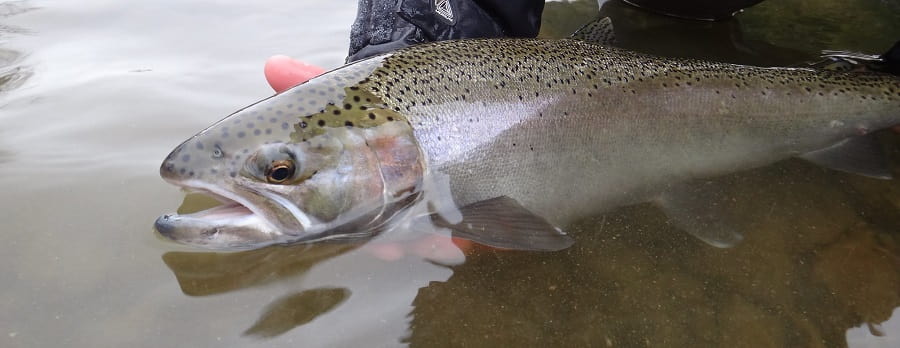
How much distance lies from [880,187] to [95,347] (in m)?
3.16

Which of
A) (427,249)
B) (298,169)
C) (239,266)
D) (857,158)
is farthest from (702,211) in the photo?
(239,266)

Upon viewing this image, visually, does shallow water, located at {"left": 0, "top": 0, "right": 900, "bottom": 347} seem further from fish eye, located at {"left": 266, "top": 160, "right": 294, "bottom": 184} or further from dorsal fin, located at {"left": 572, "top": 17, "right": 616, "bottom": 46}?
dorsal fin, located at {"left": 572, "top": 17, "right": 616, "bottom": 46}

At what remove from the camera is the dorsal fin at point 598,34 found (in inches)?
103

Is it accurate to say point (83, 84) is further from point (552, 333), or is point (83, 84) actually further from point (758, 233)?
point (758, 233)

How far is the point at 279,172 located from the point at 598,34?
1.63 m

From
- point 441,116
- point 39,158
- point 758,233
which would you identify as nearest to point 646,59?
point 758,233

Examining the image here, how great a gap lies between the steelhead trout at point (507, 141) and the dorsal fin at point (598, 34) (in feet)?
0.28

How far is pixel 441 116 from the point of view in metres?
2.10

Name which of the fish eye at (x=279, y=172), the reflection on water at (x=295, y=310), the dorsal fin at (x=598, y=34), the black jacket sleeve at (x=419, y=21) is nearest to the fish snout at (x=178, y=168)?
the fish eye at (x=279, y=172)

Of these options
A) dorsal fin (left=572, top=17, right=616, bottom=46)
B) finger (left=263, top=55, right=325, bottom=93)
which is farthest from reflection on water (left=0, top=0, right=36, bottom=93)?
dorsal fin (left=572, top=17, right=616, bottom=46)

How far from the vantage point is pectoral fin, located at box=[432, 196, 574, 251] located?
193 cm

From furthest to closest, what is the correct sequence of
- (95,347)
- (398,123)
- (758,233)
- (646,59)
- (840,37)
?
1. (840,37)
2. (646,59)
3. (758,233)
4. (398,123)
5. (95,347)

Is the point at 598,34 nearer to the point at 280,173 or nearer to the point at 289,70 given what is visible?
the point at 289,70

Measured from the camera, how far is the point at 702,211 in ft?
7.72
